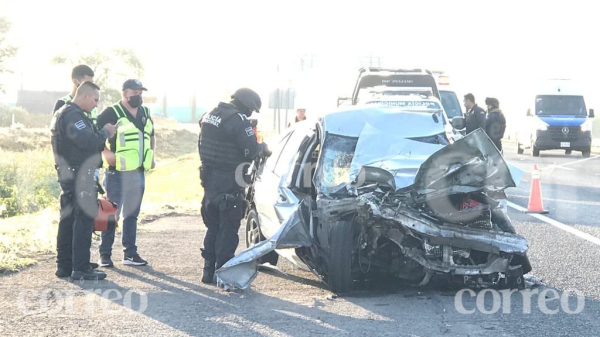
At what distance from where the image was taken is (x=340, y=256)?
706 cm

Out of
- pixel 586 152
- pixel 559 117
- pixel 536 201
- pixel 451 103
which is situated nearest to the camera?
pixel 536 201

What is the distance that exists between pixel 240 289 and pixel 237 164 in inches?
44.9

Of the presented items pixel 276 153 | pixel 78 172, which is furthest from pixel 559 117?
pixel 78 172

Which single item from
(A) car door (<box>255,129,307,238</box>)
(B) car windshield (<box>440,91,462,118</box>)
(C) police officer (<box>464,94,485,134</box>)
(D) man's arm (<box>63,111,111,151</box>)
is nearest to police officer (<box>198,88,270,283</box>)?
(A) car door (<box>255,129,307,238</box>)

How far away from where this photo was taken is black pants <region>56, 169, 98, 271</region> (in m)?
7.96

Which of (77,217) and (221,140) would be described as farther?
(77,217)

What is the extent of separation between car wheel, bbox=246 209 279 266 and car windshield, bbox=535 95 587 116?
23839 millimetres

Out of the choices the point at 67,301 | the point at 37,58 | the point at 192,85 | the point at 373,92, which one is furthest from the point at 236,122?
the point at 192,85

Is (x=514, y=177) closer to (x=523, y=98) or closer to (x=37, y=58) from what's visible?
(x=523, y=98)

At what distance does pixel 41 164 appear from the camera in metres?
27.7

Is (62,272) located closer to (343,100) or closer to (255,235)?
(255,235)

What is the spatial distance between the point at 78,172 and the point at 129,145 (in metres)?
0.94

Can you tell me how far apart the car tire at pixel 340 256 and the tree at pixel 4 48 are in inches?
2320

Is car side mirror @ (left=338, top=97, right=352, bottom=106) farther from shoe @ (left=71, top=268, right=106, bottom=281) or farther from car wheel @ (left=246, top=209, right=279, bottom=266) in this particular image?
shoe @ (left=71, top=268, right=106, bottom=281)
